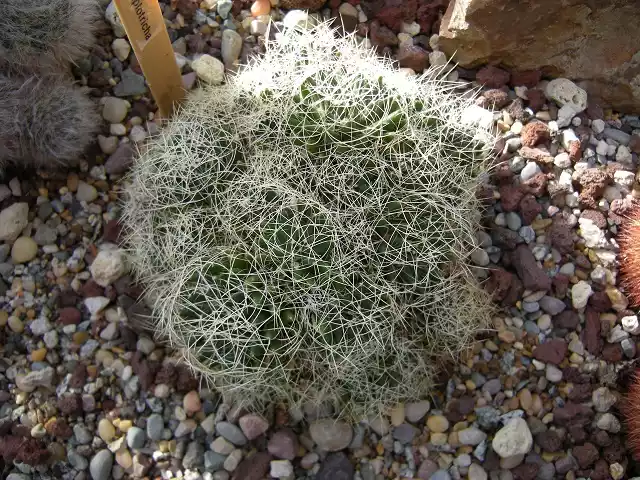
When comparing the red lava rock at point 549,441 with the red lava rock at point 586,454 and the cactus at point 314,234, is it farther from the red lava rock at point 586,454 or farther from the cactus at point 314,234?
the cactus at point 314,234

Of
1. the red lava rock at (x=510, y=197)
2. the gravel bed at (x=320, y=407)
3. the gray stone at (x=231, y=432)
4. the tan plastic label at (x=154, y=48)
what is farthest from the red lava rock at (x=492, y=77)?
the gray stone at (x=231, y=432)

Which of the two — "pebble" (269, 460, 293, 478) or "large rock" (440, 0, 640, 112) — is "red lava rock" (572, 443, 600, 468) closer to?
"pebble" (269, 460, 293, 478)

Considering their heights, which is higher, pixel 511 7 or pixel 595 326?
pixel 511 7

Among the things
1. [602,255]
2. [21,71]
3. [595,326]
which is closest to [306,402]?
[595,326]

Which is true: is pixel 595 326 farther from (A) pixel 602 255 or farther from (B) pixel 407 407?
(B) pixel 407 407

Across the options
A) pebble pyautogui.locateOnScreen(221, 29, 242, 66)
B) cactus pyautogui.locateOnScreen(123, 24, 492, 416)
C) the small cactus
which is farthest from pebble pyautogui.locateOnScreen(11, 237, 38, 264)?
the small cactus
